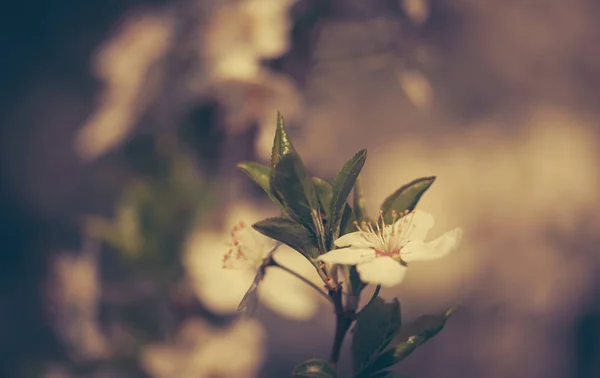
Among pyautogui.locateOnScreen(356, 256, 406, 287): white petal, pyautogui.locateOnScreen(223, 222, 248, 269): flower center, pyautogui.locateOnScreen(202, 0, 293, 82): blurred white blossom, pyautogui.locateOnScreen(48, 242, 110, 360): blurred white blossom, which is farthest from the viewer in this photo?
pyautogui.locateOnScreen(48, 242, 110, 360): blurred white blossom

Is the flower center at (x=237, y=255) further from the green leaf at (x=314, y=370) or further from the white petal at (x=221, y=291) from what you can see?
the white petal at (x=221, y=291)

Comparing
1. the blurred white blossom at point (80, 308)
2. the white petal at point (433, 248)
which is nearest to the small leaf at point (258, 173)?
the white petal at point (433, 248)

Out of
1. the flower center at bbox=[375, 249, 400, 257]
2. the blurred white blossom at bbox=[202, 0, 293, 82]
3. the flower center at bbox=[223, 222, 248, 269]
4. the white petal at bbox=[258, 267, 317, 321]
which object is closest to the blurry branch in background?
the blurred white blossom at bbox=[202, 0, 293, 82]

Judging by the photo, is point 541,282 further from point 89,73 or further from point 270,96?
point 89,73

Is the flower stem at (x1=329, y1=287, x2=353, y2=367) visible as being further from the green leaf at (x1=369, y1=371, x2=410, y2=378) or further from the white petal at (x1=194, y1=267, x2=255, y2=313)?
the white petal at (x1=194, y1=267, x2=255, y2=313)

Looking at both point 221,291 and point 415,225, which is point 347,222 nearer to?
point 415,225

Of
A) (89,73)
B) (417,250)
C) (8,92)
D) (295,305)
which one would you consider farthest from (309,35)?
(8,92)

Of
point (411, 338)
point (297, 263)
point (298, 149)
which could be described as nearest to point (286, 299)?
point (297, 263)

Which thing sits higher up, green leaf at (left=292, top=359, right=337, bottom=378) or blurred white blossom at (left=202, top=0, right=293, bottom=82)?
blurred white blossom at (left=202, top=0, right=293, bottom=82)
